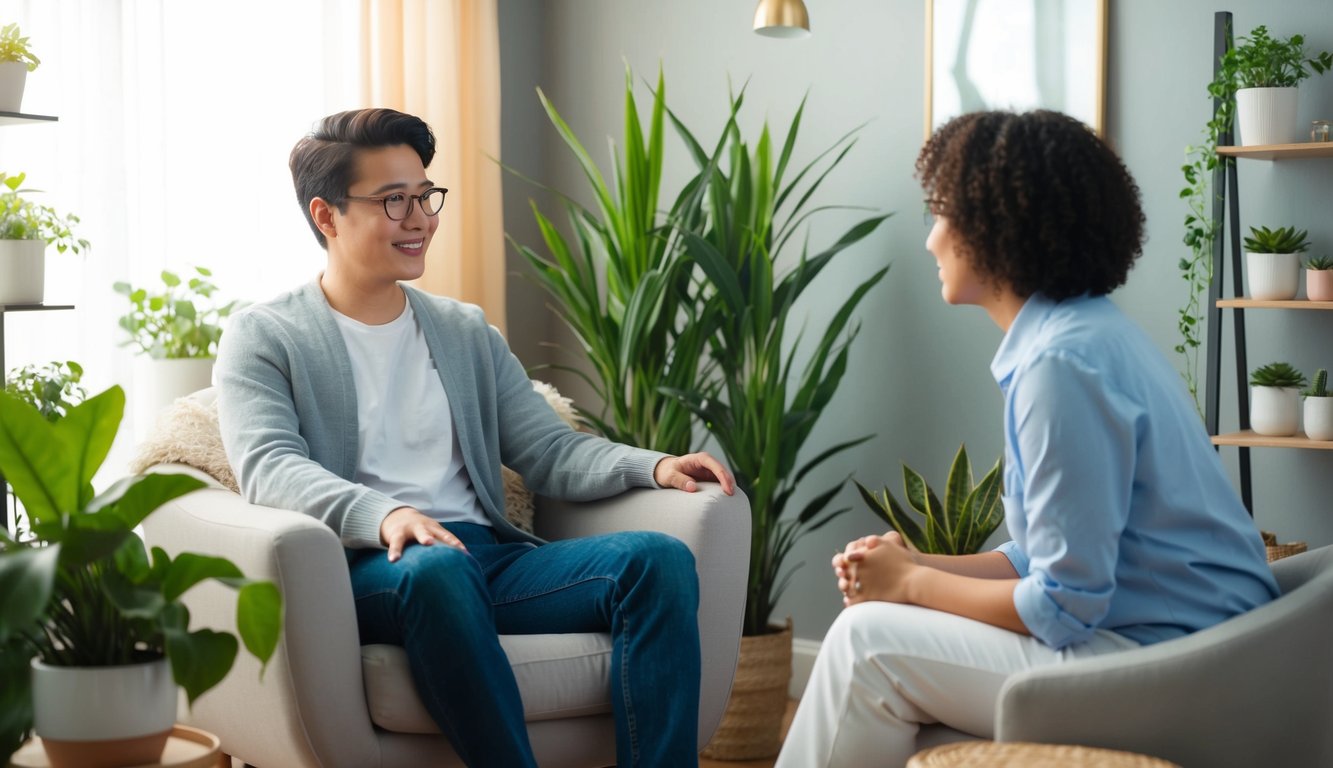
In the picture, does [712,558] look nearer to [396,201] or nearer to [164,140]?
[396,201]

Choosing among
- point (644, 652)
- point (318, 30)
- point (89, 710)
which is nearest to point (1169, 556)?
point (644, 652)

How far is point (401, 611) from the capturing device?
6.13 feet

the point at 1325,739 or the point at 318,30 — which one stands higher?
the point at 318,30

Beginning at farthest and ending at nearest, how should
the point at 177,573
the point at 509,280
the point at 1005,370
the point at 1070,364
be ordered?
the point at 509,280, the point at 1005,370, the point at 1070,364, the point at 177,573

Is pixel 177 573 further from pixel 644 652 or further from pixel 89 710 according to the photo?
pixel 644 652

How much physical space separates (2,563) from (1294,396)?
237cm

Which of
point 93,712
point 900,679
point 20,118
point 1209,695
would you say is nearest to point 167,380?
point 20,118

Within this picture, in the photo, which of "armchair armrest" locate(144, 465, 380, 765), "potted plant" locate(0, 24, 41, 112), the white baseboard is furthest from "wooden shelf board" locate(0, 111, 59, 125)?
the white baseboard

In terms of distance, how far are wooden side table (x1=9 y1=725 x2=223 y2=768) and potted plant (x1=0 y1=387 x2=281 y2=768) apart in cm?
2

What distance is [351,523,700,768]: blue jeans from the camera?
1.83 m

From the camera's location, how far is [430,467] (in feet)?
7.39

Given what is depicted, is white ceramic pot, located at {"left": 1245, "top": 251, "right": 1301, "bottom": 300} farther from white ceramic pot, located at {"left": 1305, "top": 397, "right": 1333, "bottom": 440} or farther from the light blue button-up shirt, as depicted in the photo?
the light blue button-up shirt

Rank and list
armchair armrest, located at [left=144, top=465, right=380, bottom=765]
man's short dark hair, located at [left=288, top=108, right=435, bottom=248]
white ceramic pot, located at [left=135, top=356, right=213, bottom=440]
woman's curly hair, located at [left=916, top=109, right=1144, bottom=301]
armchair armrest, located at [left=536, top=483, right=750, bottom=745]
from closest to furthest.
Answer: woman's curly hair, located at [left=916, top=109, right=1144, bottom=301] < armchair armrest, located at [left=144, top=465, right=380, bottom=765] < armchair armrest, located at [left=536, top=483, right=750, bottom=745] < man's short dark hair, located at [left=288, top=108, right=435, bottom=248] < white ceramic pot, located at [left=135, top=356, right=213, bottom=440]

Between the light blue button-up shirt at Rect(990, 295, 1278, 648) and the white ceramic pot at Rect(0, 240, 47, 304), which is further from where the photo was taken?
the white ceramic pot at Rect(0, 240, 47, 304)
